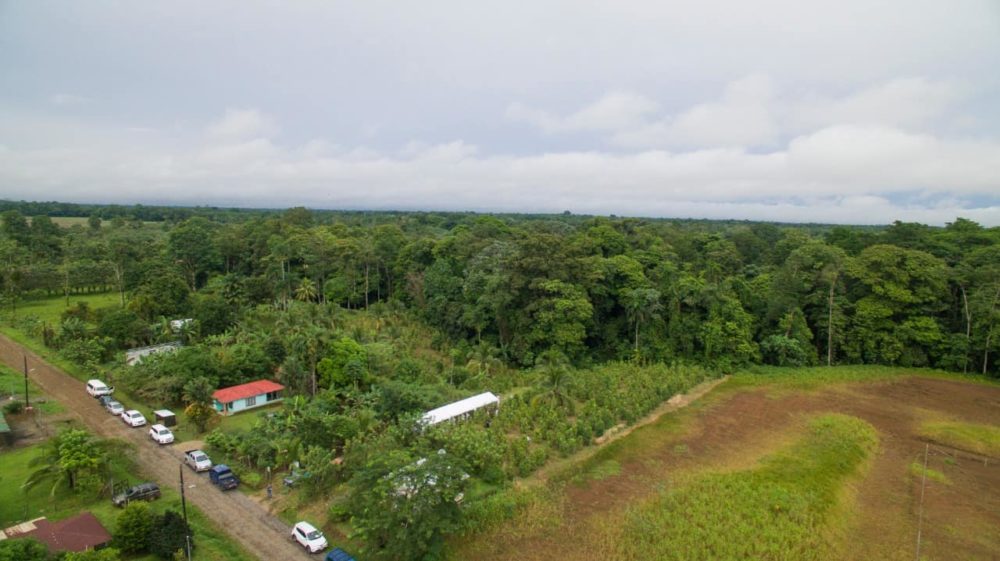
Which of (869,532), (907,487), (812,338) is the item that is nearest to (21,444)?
(869,532)

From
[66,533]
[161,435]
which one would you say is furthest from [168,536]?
[161,435]

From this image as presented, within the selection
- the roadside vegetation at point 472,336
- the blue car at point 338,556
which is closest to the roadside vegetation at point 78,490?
the roadside vegetation at point 472,336

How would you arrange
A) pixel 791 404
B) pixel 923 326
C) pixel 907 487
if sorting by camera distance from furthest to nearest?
1. pixel 923 326
2. pixel 791 404
3. pixel 907 487

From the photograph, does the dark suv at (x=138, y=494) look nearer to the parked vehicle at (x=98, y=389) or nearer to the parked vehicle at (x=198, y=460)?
the parked vehicle at (x=198, y=460)

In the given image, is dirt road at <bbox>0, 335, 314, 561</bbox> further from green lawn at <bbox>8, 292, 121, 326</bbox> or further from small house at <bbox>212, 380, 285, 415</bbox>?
green lawn at <bbox>8, 292, 121, 326</bbox>

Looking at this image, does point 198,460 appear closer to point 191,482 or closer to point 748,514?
point 191,482

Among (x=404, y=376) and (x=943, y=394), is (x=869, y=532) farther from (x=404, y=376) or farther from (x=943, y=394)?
(x=404, y=376)
